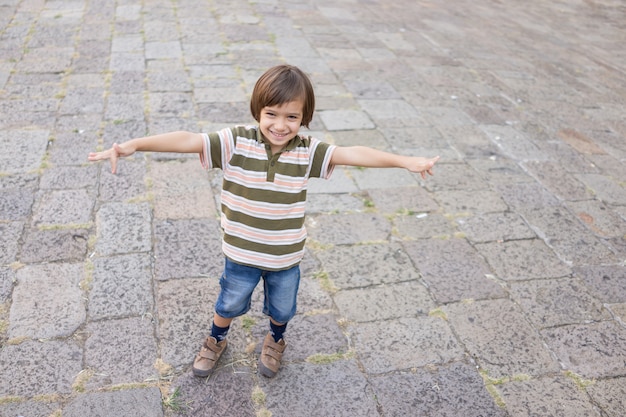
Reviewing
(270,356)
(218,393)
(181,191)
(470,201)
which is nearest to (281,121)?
(270,356)

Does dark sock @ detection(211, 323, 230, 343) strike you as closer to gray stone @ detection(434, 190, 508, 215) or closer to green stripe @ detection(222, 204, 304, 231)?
green stripe @ detection(222, 204, 304, 231)

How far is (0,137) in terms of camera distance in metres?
4.15

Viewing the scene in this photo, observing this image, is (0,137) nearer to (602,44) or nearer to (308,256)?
(308,256)

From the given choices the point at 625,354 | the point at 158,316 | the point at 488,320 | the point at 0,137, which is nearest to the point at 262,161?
the point at 158,316

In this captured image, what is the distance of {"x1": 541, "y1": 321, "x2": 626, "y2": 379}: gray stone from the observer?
8.76 ft

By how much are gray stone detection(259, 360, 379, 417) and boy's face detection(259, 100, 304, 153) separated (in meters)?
1.03

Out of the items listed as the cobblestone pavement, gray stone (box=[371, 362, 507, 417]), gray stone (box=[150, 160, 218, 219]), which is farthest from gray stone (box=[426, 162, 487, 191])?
gray stone (box=[371, 362, 507, 417])

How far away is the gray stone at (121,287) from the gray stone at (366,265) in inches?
37.1

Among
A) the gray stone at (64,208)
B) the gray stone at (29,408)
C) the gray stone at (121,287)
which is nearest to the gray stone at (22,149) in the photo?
the gray stone at (64,208)

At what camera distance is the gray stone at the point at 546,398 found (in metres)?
2.43

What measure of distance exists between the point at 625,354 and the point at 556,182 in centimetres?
179

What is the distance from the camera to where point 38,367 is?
2.40 metres

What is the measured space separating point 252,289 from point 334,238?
1.22 m

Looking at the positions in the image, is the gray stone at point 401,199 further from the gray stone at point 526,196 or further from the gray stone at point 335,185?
the gray stone at point 526,196
